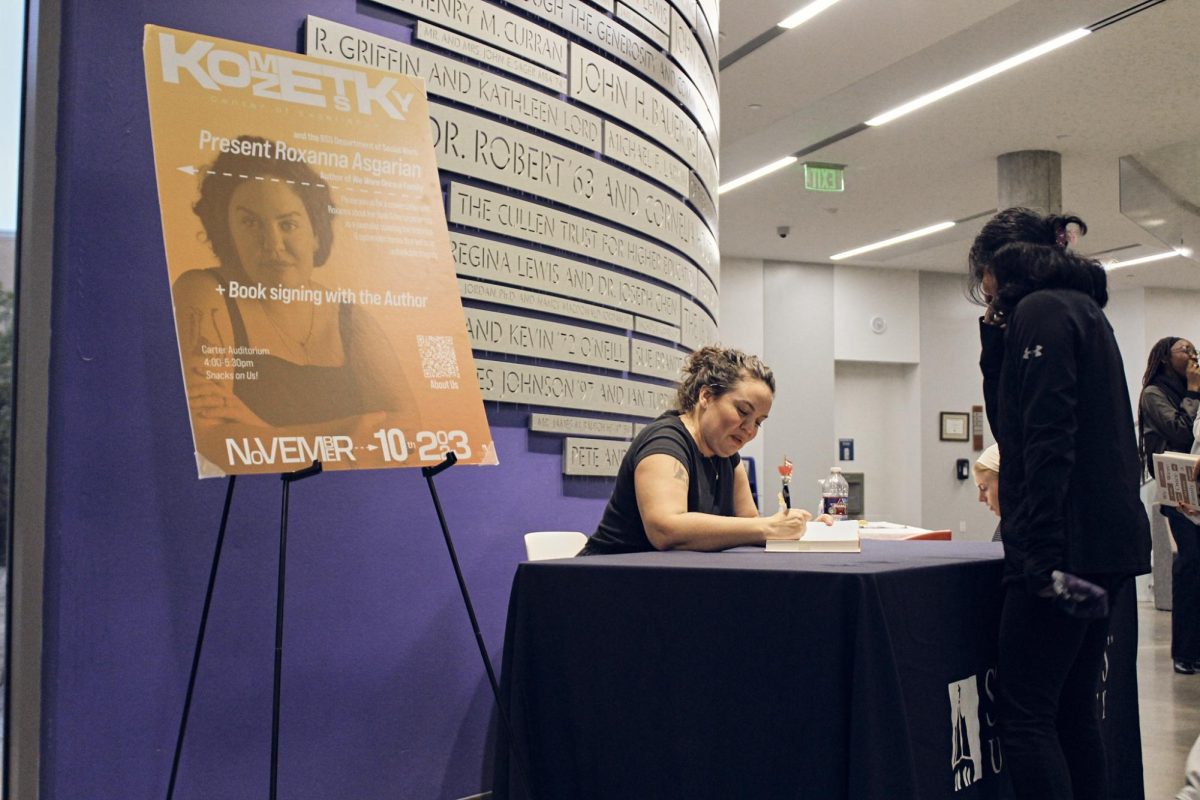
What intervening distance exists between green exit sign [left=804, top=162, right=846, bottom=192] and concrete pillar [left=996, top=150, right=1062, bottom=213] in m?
1.32

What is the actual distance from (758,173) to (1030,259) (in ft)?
22.2

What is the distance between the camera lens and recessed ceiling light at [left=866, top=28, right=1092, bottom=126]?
599 centimetres

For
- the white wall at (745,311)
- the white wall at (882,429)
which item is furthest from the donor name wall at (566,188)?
the white wall at (882,429)

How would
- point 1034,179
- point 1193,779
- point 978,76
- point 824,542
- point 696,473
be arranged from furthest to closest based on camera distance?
point 1034,179, point 978,76, point 696,473, point 1193,779, point 824,542

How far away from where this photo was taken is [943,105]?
709 centimetres

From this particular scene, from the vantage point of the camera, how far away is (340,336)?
1.99 meters

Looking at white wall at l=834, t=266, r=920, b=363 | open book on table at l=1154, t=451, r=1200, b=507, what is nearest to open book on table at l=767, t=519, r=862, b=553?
open book on table at l=1154, t=451, r=1200, b=507

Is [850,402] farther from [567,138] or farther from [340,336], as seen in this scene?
[340,336]

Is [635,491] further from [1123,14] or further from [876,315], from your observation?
[876,315]

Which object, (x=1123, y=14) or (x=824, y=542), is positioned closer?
(x=824, y=542)

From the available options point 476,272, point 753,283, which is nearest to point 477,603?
point 476,272

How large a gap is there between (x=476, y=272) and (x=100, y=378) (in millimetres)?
1076

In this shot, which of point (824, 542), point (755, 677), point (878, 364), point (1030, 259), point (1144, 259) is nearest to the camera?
point (755, 677)

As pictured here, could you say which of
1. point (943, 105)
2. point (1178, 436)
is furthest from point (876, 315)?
point (1178, 436)
